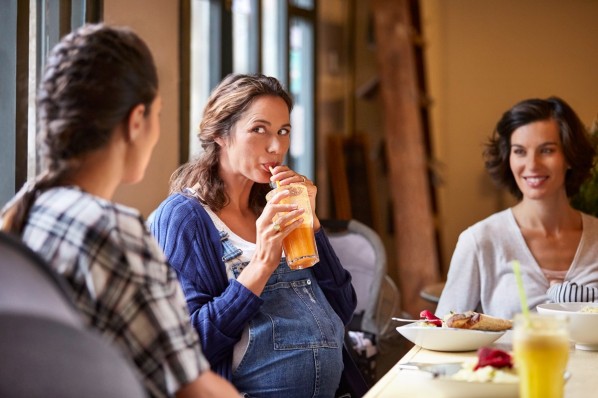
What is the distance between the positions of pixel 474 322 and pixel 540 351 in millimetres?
699

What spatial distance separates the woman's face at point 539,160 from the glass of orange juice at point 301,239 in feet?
3.21

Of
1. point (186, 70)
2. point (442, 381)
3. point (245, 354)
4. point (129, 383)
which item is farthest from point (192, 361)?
point (186, 70)

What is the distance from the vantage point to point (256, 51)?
15.8 ft

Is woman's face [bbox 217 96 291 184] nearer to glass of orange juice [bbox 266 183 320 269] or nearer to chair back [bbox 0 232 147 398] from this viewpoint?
glass of orange juice [bbox 266 183 320 269]

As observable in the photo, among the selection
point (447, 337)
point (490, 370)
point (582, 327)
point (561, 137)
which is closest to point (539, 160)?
point (561, 137)

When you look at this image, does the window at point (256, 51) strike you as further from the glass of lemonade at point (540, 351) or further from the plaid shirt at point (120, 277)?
the glass of lemonade at point (540, 351)

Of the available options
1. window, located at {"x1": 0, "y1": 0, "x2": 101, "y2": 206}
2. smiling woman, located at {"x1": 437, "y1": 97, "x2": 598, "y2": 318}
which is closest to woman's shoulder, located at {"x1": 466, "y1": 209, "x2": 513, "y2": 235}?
smiling woman, located at {"x1": 437, "y1": 97, "x2": 598, "y2": 318}

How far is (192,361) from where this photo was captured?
4.21 feet

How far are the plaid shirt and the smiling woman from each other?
4.95ft

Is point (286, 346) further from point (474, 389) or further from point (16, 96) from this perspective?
point (16, 96)

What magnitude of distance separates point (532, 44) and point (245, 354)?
18.6 feet

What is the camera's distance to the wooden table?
153 centimetres

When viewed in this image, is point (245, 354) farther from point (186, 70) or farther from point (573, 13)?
point (573, 13)

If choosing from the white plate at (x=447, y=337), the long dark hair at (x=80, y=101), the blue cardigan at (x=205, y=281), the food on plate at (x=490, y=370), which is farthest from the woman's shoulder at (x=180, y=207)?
the food on plate at (x=490, y=370)
